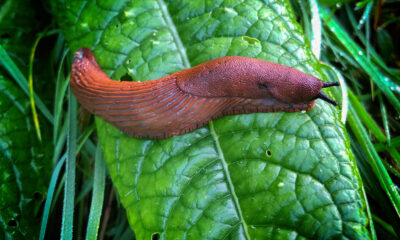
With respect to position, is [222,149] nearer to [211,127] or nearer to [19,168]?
[211,127]

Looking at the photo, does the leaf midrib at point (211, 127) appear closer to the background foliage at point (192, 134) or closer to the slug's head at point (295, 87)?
the background foliage at point (192, 134)

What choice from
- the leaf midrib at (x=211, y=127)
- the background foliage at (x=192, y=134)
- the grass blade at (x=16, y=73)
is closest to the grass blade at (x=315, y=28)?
the background foliage at (x=192, y=134)

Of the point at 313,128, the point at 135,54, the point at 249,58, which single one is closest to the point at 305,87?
the point at 313,128

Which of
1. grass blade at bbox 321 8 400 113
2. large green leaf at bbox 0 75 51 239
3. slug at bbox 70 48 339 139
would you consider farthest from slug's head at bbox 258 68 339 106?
large green leaf at bbox 0 75 51 239

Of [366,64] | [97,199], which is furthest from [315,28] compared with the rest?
[97,199]

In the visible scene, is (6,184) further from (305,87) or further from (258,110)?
(305,87)

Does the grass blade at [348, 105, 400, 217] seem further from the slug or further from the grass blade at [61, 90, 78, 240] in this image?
the grass blade at [61, 90, 78, 240]
